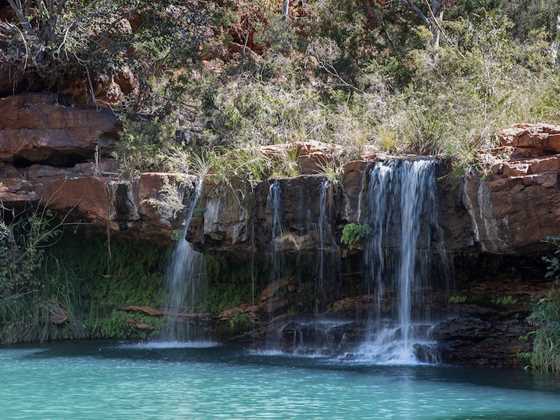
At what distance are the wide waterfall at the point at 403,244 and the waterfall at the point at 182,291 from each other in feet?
14.1

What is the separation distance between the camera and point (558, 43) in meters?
20.8

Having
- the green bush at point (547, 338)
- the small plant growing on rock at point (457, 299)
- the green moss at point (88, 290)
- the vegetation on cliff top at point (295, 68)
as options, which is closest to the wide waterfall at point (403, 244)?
the small plant growing on rock at point (457, 299)

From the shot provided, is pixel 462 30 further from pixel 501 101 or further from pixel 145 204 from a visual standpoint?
pixel 145 204

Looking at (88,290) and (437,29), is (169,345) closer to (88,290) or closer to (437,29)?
(88,290)

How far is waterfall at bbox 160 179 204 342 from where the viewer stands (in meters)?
17.7

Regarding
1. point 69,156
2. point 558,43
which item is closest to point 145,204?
point 69,156

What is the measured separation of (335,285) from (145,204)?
3871 millimetres

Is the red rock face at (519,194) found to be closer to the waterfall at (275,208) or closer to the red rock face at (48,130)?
the waterfall at (275,208)

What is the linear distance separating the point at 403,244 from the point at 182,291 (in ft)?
17.4

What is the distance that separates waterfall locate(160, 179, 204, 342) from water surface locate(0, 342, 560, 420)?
8.82ft

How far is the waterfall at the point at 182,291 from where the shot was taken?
17688mm

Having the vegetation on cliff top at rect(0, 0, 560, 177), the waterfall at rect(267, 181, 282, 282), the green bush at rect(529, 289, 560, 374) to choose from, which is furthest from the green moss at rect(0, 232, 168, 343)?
the green bush at rect(529, 289, 560, 374)

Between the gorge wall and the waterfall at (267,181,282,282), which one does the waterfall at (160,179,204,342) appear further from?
the waterfall at (267,181,282,282)

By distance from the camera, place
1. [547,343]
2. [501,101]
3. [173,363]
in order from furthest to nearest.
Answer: [501,101]
[173,363]
[547,343]
